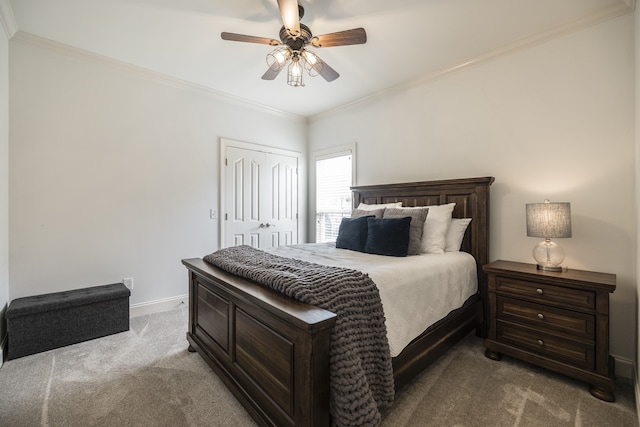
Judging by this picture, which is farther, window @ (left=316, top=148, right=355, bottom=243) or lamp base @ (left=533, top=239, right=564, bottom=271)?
window @ (left=316, top=148, right=355, bottom=243)

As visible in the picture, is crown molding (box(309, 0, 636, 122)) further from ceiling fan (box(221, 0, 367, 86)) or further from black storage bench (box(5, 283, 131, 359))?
black storage bench (box(5, 283, 131, 359))

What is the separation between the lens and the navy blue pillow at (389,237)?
2.42 metres

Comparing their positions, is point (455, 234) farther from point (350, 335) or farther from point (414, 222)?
point (350, 335)

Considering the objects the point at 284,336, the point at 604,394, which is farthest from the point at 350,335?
the point at 604,394

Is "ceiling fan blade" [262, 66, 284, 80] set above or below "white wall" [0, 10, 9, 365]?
above

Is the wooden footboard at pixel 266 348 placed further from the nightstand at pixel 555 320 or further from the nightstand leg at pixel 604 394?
the nightstand leg at pixel 604 394

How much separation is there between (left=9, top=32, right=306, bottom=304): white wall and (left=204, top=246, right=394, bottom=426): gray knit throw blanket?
2097 mm

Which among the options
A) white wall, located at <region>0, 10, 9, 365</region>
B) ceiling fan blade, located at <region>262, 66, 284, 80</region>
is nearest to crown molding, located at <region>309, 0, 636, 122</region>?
ceiling fan blade, located at <region>262, 66, 284, 80</region>

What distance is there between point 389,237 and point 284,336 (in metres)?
1.45

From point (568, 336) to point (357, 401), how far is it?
1.67m

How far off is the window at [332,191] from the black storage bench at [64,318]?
2.71 m

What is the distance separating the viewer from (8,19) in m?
2.20

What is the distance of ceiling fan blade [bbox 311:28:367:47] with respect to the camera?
6.54 ft

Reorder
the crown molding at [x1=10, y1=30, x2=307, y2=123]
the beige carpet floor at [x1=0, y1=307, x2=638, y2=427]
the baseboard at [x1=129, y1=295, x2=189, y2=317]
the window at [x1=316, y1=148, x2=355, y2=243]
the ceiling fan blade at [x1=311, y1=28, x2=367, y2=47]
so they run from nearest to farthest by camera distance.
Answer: the beige carpet floor at [x1=0, y1=307, x2=638, y2=427] → the ceiling fan blade at [x1=311, y1=28, x2=367, y2=47] → the crown molding at [x1=10, y1=30, x2=307, y2=123] → the baseboard at [x1=129, y1=295, x2=189, y2=317] → the window at [x1=316, y1=148, x2=355, y2=243]
